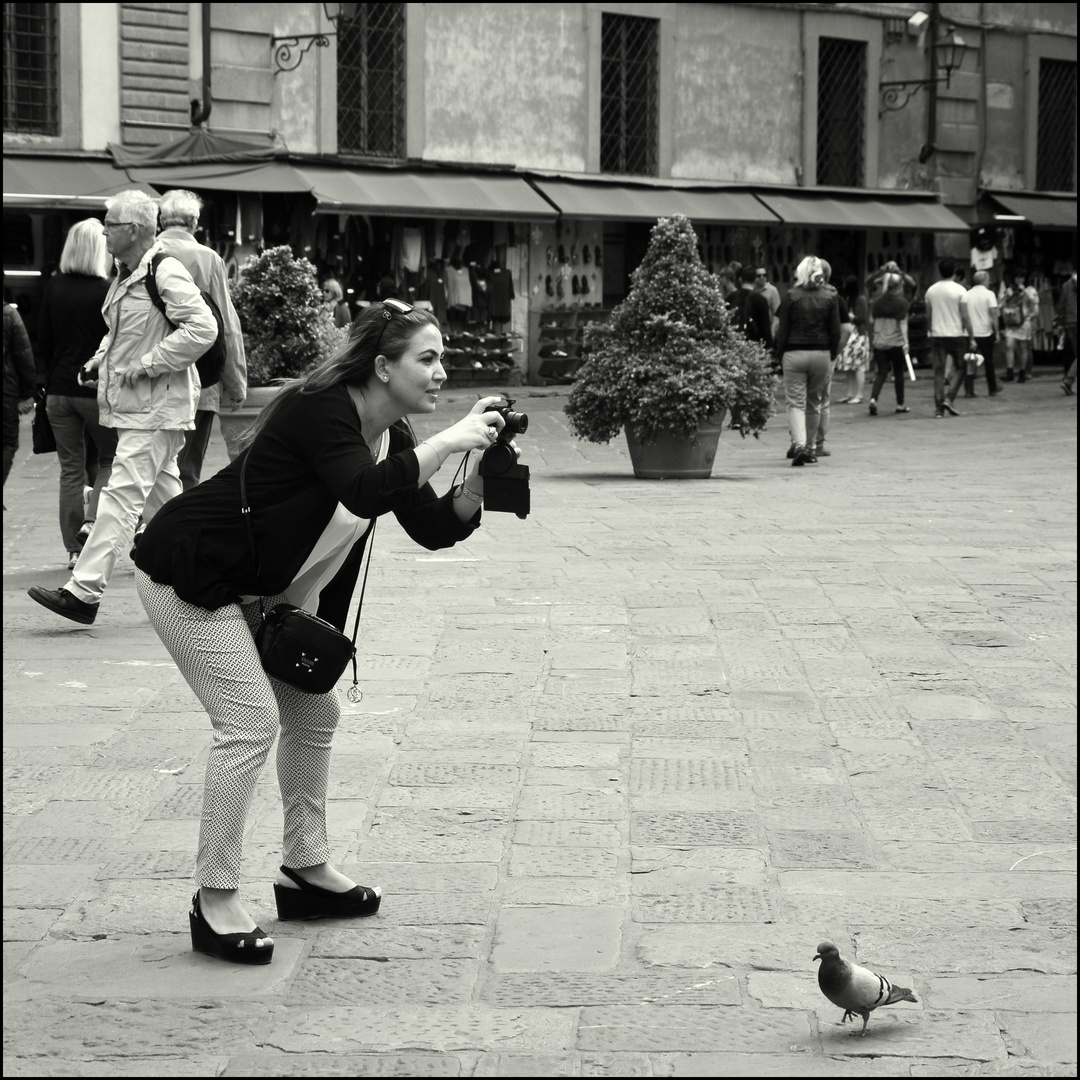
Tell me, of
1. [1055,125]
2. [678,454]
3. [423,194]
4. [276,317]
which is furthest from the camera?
[1055,125]

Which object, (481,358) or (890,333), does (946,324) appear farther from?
(481,358)

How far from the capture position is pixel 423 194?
74.8 ft

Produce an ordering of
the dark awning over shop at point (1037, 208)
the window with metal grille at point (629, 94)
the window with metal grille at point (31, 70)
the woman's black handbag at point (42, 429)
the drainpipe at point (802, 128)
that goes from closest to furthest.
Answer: the woman's black handbag at point (42, 429) < the window with metal grille at point (31, 70) < the window with metal grille at point (629, 94) < the drainpipe at point (802, 128) < the dark awning over shop at point (1037, 208)

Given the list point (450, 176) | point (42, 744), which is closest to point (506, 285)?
point (450, 176)

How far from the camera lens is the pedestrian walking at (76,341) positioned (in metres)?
8.59

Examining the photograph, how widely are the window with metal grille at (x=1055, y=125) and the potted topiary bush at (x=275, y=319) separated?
20.6m

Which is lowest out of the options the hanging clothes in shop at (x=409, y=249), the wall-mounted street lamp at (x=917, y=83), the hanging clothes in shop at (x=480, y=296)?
the hanging clothes in shop at (x=480, y=296)

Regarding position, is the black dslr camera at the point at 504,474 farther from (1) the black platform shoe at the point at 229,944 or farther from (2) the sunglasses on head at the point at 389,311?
(1) the black platform shoe at the point at 229,944

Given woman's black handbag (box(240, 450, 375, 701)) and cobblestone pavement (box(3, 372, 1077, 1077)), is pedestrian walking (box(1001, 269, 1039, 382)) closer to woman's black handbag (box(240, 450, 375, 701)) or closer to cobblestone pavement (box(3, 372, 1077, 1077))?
cobblestone pavement (box(3, 372, 1077, 1077))

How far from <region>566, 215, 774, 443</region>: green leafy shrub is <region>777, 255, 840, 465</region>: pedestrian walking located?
0.81 meters

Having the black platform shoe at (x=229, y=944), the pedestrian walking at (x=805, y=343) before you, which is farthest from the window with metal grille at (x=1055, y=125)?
the black platform shoe at (x=229, y=944)

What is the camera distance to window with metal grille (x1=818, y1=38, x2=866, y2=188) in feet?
92.1

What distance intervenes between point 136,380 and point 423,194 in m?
15.6

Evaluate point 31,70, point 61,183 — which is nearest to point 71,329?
point 61,183
